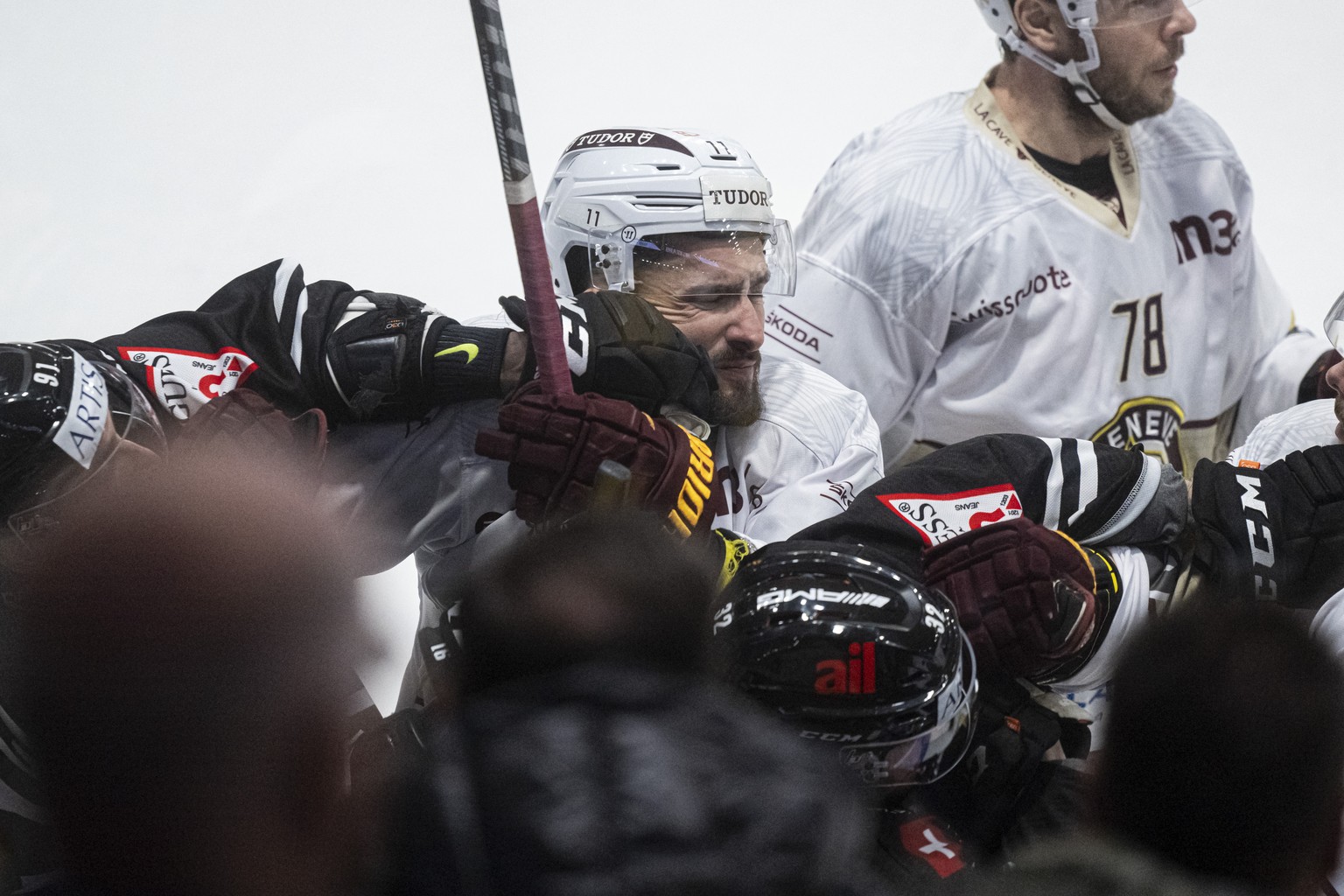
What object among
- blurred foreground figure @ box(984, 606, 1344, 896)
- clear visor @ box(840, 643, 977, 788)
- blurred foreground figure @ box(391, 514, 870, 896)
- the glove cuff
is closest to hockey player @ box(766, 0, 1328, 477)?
the glove cuff

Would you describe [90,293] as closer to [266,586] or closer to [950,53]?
[950,53]

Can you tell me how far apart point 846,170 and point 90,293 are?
1.52 m

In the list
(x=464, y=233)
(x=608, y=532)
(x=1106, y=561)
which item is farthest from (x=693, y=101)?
(x=608, y=532)

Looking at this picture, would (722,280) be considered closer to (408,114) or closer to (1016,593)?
(1016,593)

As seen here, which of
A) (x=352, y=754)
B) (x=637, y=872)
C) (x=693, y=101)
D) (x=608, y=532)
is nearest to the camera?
(x=637, y=872)

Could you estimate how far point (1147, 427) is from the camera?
2572 mm

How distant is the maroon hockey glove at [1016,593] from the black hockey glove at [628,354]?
46cm

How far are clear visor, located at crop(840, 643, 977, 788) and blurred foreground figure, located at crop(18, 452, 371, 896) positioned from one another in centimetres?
55

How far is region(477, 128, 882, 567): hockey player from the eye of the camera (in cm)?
202

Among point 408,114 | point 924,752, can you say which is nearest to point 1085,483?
point 924,752

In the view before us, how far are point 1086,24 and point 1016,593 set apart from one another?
136 centimetres

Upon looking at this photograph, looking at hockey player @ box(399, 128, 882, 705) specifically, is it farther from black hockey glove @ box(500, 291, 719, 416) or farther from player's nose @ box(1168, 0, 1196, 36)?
player's nose @ box(1168, 0, 1196, 36)

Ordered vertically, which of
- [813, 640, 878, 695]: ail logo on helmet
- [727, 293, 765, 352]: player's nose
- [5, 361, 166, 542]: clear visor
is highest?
[5, 361, 166, 542]: clear visor

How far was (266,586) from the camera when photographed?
2.53 feet
